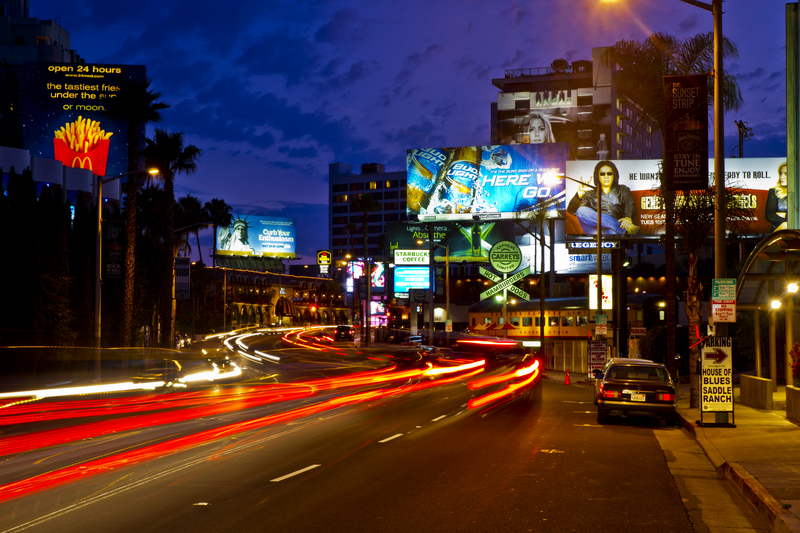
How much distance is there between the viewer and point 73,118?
78.0 meters

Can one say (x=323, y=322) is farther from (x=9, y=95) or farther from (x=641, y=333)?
(x=641, y=333)

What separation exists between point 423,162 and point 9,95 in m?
56.9

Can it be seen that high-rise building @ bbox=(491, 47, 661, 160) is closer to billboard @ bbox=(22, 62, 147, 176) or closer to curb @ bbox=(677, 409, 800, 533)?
billboard @ bbox=(22, 62, 147, 176)

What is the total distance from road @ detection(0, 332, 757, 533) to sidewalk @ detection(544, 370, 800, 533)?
790mm

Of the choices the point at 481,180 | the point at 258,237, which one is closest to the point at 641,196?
the point at 481,180

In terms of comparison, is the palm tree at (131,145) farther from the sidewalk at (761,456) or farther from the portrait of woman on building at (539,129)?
the portrait of woman on building at (539,129)

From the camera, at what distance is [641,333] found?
106 feet

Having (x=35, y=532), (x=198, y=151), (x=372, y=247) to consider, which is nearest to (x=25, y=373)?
(x=198, y=151)

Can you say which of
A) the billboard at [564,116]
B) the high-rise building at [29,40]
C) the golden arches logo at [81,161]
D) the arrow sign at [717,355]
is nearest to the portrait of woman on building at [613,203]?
the arrow sign at [717,355]

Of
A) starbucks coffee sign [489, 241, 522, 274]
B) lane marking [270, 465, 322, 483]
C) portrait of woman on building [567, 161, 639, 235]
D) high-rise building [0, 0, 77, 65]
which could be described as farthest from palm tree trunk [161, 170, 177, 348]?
high-rise building [0, 0, 77, 65]

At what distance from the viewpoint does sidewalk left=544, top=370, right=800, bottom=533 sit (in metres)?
9.31

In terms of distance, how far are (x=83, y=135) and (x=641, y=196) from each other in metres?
52.8

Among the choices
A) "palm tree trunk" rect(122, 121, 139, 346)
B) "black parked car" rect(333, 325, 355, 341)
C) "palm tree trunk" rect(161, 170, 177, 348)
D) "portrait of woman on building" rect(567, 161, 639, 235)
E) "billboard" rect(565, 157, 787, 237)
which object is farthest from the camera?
"black parked car" rect(333, 325, 355, 341)

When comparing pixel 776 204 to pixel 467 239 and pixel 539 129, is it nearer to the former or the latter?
pixel 467 239
